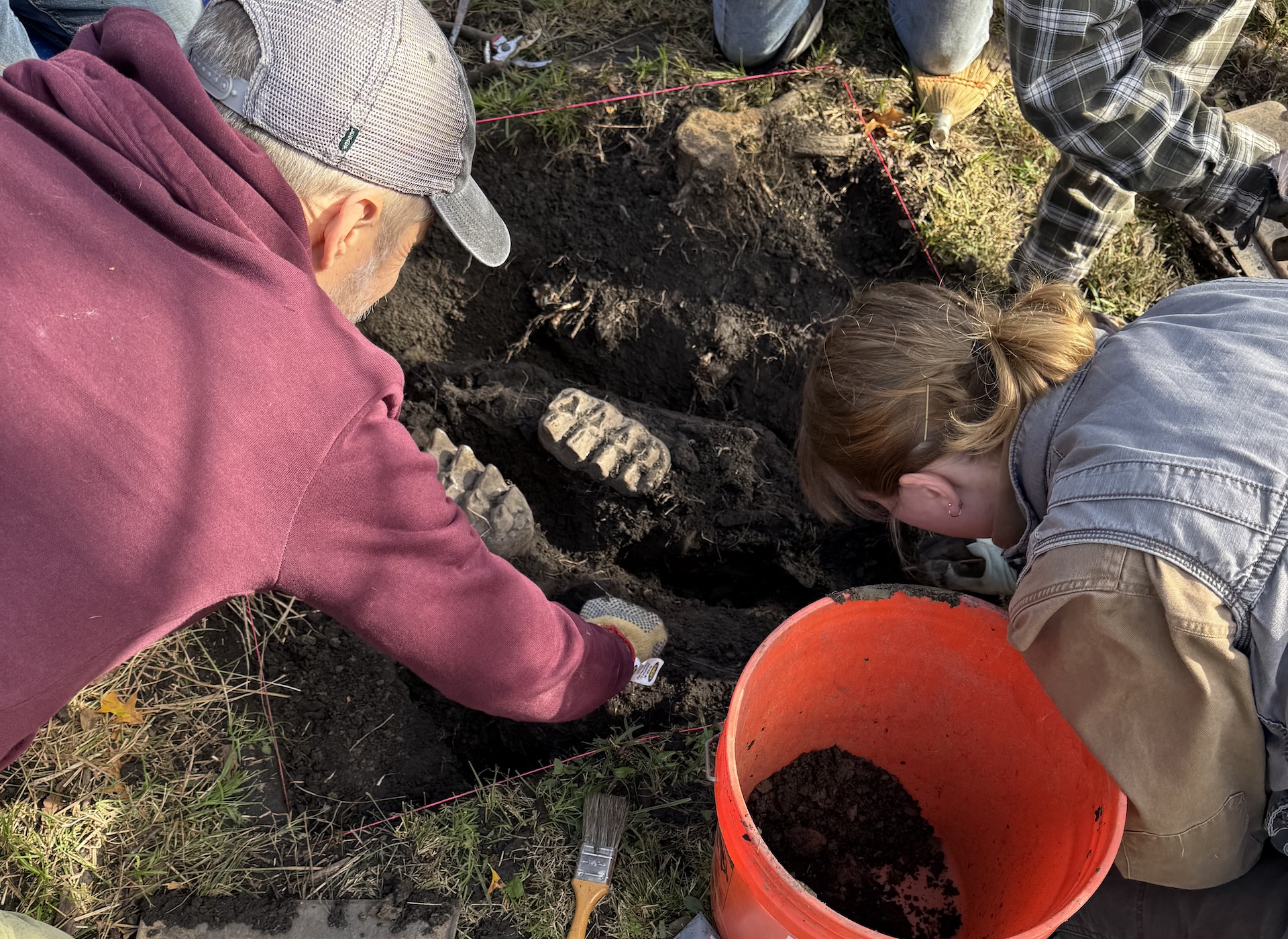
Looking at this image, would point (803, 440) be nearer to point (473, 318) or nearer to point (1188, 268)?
point (473, 318)

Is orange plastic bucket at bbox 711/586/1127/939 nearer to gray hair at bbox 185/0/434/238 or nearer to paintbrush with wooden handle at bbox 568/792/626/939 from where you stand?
paintbrush with wooden handle at bbox 568/792/626/939

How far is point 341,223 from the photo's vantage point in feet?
4.57

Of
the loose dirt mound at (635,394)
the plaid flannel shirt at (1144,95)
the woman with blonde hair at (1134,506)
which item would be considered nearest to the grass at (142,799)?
the loose dirt mound at (635,394)

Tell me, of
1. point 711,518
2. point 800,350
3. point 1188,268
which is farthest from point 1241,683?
point 1188,268

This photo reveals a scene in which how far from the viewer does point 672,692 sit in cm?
207

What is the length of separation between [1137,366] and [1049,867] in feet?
3.05

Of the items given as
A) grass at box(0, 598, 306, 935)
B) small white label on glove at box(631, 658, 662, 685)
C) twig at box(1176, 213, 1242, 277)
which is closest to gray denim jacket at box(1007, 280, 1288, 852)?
small white label on glove at box(631, 658, 662, 685)

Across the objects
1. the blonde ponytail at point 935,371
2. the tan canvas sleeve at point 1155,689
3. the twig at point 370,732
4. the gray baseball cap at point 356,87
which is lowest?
the twig at point 370,732

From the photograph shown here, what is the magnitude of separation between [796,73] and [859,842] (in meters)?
2.44

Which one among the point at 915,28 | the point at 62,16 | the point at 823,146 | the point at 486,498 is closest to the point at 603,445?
the point at 486,498

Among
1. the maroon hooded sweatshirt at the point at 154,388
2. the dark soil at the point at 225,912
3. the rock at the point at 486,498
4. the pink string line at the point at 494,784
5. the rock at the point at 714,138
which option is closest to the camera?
the maroon hooded sweatshirt at the point at 154,388

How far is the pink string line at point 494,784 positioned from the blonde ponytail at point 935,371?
0.78m

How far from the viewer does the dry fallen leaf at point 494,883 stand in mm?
1843

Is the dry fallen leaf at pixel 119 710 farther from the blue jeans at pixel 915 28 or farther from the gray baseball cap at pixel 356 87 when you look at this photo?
the blue jeans at pixel 915 28
